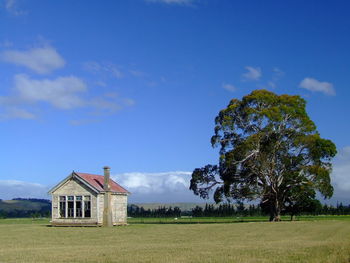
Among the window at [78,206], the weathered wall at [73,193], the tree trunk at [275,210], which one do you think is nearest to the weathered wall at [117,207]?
the weathered wall at [73,193]

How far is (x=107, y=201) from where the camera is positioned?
2462 inches

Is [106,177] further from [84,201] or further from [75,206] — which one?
[75,206]

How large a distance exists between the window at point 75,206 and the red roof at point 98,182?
168 centimetres

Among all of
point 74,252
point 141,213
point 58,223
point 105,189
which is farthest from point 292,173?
point 141,213

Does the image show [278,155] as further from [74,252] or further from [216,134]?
[74,252]

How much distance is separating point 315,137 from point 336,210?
219ft

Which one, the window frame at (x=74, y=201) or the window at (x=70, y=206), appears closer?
the window frame at (x=74, y=201)

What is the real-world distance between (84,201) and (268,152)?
21.5 meters

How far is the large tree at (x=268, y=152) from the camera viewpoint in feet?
202

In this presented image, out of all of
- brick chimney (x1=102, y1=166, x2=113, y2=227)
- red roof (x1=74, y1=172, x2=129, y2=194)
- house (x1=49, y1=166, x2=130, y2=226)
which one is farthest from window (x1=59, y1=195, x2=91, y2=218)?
brick chimney (x1=102, y1=166, x2=113, y2=227)

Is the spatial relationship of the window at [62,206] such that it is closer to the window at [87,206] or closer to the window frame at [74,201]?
the window frame at [74,201]

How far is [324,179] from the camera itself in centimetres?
6172

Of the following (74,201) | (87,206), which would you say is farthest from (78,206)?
(87,206)

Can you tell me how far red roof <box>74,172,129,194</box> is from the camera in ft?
206
